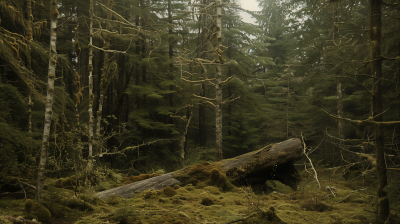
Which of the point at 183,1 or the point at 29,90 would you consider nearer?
the point at 29,90

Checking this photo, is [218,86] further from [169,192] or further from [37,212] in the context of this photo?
[37,212]

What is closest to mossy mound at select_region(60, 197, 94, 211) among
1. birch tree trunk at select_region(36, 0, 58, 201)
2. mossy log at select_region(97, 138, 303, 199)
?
birch tree trunk at select_region(36, 0, 58, 201)

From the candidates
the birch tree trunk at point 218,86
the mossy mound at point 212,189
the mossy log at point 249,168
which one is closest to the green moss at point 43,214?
the mossy log at point 249,168

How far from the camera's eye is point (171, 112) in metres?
15.2

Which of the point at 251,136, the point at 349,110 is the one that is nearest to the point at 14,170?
the point at 251,136

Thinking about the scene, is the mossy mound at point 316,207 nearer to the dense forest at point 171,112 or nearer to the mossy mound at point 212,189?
the dense forest at point 171,112

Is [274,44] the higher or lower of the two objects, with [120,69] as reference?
higher

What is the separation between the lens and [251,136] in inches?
726

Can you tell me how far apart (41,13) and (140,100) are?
740 centimetres

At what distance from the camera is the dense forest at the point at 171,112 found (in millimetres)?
5020

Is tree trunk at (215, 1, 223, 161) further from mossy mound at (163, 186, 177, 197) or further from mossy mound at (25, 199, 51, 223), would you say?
mossy mound at (25, 199, 51, 223)

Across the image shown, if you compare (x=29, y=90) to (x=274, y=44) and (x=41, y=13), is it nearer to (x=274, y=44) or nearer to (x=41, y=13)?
(x=41, y=13)

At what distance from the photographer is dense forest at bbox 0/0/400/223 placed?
5020 mm

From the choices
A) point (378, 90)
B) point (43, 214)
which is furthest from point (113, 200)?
point (378, 90)
